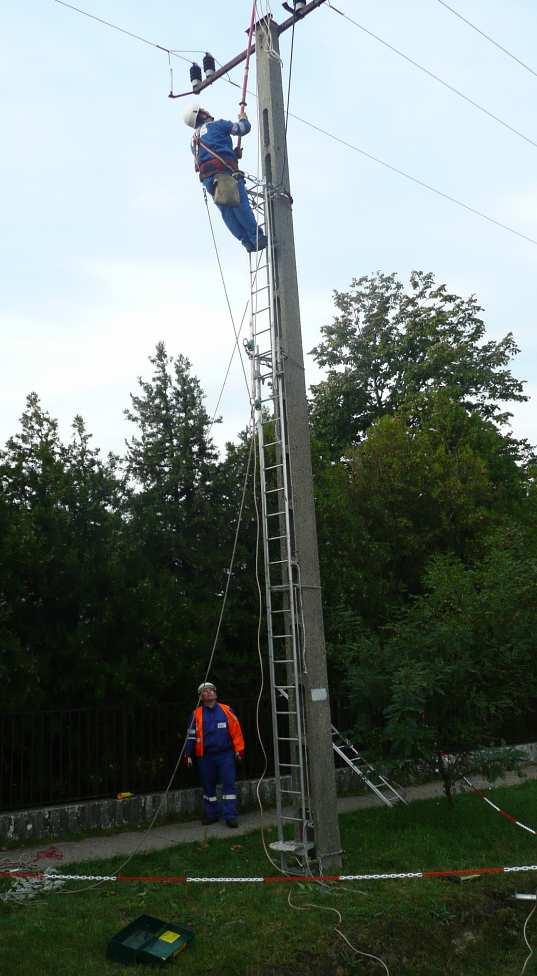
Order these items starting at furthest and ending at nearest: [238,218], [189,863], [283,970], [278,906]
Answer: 1. [238,218]
2. [189,863]
3. [278,906]
4. [283,970]

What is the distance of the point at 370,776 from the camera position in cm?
985

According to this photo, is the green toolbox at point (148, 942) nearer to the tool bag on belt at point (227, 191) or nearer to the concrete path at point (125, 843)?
the concrete path at point (125, 843)

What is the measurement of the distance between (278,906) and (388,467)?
47.5 ft

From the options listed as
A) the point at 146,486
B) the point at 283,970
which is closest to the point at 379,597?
the point at 146,486

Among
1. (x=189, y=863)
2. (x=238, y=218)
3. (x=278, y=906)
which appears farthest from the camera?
(x=238, y=218)

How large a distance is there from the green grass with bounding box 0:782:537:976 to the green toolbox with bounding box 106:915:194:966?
84 mm

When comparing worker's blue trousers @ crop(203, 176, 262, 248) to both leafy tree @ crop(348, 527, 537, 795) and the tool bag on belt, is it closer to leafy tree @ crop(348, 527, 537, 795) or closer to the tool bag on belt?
the tool bag on belt

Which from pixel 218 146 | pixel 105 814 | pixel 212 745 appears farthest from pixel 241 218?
pixel 105 814

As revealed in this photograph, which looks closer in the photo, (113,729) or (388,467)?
(113,729)

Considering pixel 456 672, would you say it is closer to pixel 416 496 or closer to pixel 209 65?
pixel 209 65

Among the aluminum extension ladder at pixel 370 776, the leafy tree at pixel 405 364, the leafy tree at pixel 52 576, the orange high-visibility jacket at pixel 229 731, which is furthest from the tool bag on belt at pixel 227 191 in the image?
the leafy tree at pixel 405 364

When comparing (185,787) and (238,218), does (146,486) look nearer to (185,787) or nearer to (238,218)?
(185,787)

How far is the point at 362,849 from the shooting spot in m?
8.28

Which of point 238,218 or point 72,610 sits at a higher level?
point 238,218
